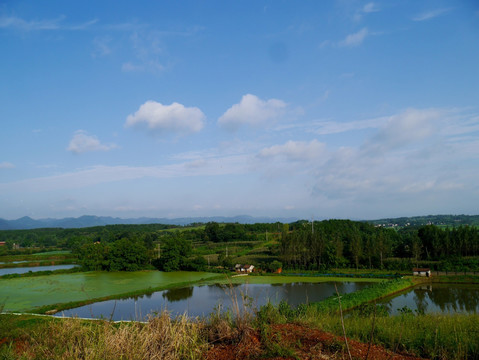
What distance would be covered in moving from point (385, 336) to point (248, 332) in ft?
10.6

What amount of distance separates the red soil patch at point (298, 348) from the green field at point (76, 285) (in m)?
17.4

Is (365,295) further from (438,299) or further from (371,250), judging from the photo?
(371,250)

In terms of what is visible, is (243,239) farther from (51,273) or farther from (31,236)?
(31,236)

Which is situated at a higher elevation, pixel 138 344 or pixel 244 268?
pixel 138 344

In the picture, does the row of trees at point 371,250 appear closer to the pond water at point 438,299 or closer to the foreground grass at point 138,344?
the pond water at point 438,299

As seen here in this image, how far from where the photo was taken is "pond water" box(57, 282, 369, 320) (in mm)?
18578

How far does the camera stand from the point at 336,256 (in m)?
36.1

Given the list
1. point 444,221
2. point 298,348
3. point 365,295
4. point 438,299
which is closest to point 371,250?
point 438,299

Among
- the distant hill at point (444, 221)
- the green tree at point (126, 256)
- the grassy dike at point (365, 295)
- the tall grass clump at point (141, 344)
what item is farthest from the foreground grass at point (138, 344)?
the distant hill at point (444, 221)

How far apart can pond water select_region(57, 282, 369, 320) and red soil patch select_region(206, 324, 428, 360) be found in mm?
13028

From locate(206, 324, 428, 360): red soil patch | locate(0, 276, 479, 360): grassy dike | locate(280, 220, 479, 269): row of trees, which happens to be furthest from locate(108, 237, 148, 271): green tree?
locate(206, 324, 428, 360): red soil patch

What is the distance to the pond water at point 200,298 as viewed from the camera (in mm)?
18578

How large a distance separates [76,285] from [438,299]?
29.6 meters

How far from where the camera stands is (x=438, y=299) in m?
21.1
